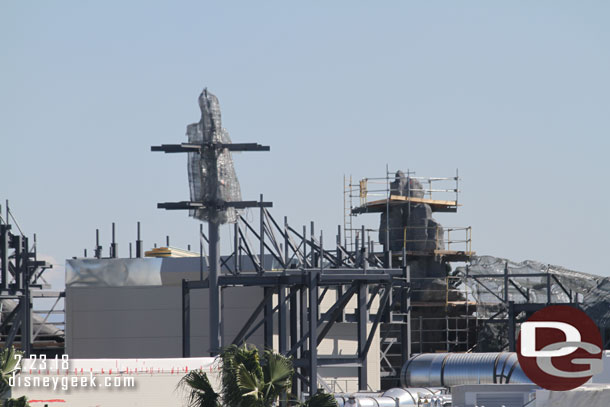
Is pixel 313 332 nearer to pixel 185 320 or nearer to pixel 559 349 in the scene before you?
pixel 185 320

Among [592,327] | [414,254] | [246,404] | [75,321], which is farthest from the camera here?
[414,254]

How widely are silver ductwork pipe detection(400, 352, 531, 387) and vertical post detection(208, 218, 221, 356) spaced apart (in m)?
9.94

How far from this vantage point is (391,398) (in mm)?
46812

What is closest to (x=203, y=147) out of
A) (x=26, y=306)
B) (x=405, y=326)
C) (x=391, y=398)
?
(x=391, y=398)

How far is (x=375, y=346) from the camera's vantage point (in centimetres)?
6500

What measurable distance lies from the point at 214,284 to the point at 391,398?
9.52 meters

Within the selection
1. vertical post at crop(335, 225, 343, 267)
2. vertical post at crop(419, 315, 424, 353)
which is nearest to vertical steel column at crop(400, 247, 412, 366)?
vertical post at crop(335, 225, 343, 267)

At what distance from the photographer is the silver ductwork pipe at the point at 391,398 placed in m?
44.9

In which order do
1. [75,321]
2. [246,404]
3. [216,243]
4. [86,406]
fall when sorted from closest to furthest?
[246,404], [86,406], [216,243], [75,321]

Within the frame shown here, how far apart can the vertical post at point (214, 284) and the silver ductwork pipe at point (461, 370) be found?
994 centimetres

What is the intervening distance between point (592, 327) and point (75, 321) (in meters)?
46.0

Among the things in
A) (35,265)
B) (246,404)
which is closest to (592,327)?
(246,404)

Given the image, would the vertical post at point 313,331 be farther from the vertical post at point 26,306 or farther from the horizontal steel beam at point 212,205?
the vertical post at point 26,306

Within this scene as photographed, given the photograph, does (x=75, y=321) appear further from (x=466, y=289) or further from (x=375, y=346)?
(x=466, y=289)
